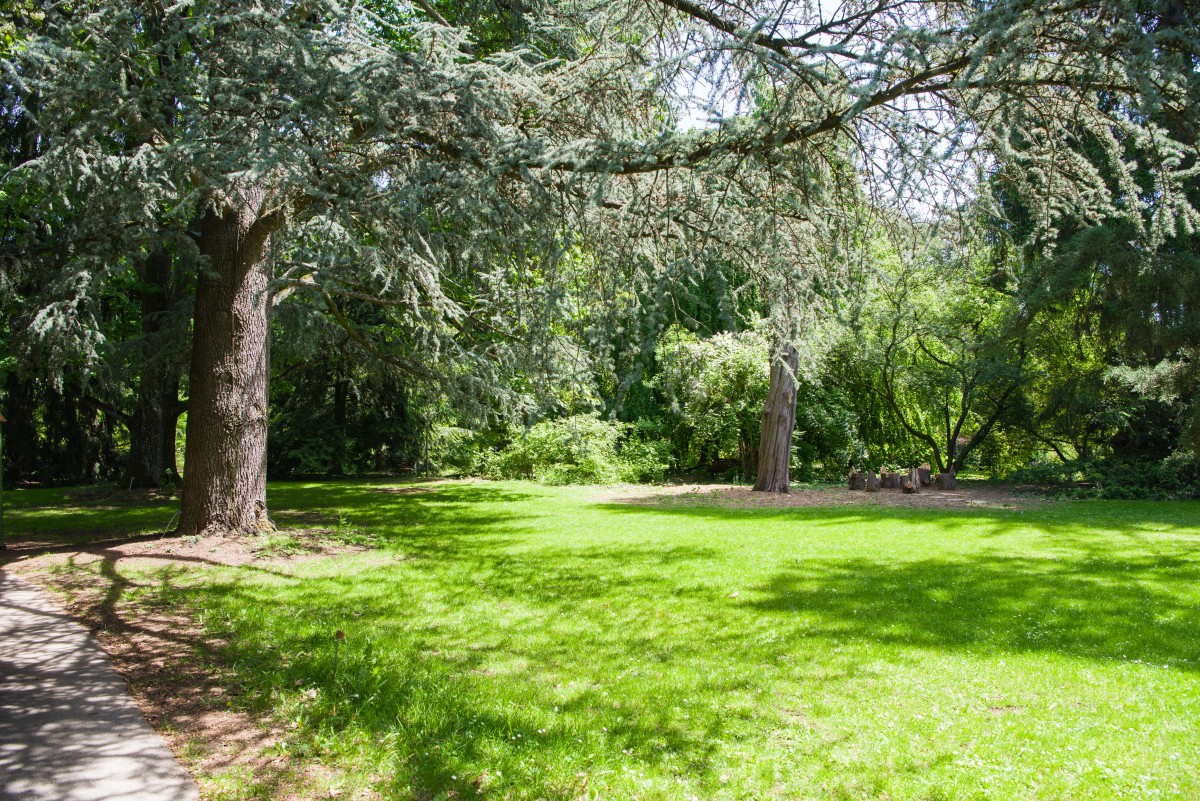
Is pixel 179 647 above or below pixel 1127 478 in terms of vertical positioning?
below

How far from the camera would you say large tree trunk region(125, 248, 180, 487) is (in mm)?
13828

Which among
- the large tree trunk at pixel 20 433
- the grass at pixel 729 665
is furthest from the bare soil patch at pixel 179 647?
the large tree trunk at pixel 20 433

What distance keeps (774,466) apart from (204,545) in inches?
431

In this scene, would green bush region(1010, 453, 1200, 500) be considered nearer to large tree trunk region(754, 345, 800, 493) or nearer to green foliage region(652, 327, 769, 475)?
large tree trunk region(754, 345, 800, 493)

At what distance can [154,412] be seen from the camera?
1468cm

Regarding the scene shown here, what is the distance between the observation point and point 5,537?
10.0 m

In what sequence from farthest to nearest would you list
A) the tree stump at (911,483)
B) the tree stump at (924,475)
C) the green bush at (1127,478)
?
1. the tree stump at (924,475)
2. the tree stump at (911,483)
3. the green bush at (1127,478)

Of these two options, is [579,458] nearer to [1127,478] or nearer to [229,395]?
[229,395]

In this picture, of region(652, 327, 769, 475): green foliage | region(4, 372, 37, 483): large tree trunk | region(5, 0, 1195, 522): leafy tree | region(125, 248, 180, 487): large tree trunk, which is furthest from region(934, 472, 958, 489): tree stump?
region(4, 372, 37, 483): large tree trunk

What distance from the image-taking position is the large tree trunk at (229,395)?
8.66 m

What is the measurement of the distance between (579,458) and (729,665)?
13557 millimetres

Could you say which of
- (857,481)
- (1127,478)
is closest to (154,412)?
(857,481)

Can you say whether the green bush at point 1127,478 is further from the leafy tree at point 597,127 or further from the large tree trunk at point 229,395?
the large tree trunk at point 229,395

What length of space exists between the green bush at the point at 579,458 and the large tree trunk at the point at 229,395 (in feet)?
32.1
